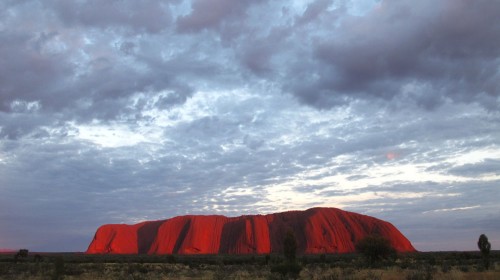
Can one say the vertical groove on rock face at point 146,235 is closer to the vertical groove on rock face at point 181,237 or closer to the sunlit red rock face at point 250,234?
the sunlit red rock face at point 250,234

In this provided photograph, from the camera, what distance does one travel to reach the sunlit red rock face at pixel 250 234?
9721 centimetres

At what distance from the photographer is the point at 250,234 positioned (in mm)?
101000

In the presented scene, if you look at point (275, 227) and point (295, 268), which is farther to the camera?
point (275, 227)

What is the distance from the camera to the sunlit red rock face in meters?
97.2

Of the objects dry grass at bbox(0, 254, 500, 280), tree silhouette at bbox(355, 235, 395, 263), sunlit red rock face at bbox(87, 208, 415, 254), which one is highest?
sunlit red rock face at bbox(87, 208, 415, 254)

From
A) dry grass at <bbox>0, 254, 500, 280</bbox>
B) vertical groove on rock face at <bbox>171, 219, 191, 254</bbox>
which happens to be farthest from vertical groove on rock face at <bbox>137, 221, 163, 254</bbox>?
dry grass at <bbox>0, 254, 500, 280</bbox>

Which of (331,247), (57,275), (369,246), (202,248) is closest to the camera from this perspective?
(57,275)

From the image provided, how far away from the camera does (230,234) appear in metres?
106

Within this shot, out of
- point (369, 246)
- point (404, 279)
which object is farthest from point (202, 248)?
point (404, 279)

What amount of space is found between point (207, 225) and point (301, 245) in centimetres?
2627

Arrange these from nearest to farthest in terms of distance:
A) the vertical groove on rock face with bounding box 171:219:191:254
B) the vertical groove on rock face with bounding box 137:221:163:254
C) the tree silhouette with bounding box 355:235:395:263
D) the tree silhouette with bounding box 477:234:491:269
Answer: the tree silhouette with bounding box 477:234:491:269 → the tree silhouette with bounding box 355:235:395:263 → the vertical groove on rock face with bounding box 171:219:191:254 → the vertical groove on rock face with bounding box 137:221:163:254

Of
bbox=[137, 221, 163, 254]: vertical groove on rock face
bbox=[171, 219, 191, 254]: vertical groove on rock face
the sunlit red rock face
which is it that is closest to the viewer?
the sunlit red rock face

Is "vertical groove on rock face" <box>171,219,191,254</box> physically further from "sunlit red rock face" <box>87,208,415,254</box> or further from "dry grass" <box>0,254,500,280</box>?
"dry grass" <box>0,254,500,280</box>

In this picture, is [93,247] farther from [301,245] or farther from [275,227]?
[301,245]
